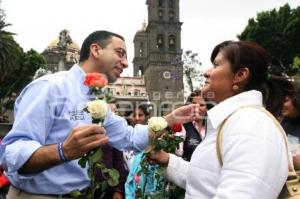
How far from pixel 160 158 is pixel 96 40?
3.80ft

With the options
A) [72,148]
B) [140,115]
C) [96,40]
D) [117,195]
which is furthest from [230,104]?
[140,115]

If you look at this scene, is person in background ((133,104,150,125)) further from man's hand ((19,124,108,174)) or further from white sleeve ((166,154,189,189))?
man's hand ((19,124,108,174))

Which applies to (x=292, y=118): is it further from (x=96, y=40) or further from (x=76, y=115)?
(x=76, y=115)

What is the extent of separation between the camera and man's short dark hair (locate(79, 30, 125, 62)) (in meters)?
3.70

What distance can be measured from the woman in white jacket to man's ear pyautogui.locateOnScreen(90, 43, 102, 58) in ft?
3.89

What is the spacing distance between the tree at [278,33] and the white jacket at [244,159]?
32.1 m

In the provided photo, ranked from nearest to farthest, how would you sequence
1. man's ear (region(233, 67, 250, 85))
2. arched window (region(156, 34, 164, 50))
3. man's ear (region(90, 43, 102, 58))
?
man's ear (region(233, 67, 250, 85))
man's ear (region(90, 43, 102, 58))
arched window (region(156, 34, 164, 50))

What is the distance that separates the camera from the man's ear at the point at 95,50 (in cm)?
363

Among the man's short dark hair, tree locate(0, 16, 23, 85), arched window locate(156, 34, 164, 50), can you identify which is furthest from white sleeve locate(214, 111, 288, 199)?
arched window locate(156, 34, 164, 50)

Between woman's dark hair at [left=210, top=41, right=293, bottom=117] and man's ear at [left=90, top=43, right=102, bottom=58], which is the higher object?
man's ear at [left=90, top=43, right=102, bottom=58]

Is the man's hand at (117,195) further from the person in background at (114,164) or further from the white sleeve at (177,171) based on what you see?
the white sleeve at (177,171)

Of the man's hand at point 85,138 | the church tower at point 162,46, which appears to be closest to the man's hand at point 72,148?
the man's hand at point 85,138

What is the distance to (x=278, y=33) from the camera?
34562 mm

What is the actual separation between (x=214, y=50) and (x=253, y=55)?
0.32 metres
